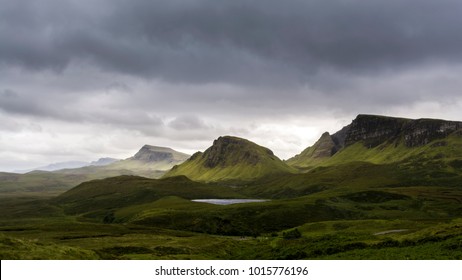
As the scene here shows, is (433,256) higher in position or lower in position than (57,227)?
higher

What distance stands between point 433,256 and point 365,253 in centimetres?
1040

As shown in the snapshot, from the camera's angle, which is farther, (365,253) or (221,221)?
(221,221)

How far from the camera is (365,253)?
54969 millimetres

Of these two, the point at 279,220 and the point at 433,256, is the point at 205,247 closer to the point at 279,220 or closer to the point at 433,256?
the point at 433,256

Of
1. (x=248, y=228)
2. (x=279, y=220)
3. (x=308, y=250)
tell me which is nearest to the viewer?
(x=308, y=250)

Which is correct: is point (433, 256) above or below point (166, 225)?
above

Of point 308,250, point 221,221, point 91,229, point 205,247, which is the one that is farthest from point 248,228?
point 308,250

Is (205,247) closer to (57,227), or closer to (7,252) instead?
(7,252)
